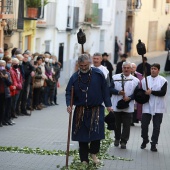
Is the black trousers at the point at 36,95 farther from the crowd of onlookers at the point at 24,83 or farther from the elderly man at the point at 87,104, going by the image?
the elderly man at the point at 87,104

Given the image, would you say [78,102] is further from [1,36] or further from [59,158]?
[1,36]

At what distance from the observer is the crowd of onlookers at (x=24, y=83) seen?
2012cm

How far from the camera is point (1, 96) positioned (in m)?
19.9

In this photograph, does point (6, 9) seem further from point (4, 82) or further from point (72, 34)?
point (72, 34)

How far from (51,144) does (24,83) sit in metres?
6.46

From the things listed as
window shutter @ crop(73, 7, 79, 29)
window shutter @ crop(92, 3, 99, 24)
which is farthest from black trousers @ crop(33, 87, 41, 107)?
window shutter @ crop(92, 3, 99, 24)

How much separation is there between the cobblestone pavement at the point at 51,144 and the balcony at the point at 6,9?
19.4ft

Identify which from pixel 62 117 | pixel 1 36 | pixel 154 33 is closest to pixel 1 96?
pixel 62 117

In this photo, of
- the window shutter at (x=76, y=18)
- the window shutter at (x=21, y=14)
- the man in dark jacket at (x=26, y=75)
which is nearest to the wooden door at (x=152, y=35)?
A: the window shutter at (x=76, y=18)

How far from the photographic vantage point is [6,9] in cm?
3045

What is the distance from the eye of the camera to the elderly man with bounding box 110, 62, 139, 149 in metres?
16.1

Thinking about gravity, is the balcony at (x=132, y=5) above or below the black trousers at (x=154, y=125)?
above

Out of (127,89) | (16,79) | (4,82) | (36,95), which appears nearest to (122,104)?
(127,89)

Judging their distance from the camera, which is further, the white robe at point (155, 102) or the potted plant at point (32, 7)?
the potted plant at point (32, 7)
